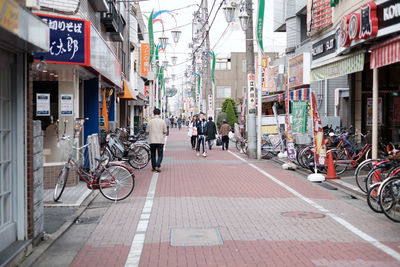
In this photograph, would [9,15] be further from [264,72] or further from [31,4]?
[264,72]

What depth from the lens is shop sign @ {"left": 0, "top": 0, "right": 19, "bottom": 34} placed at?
4.18 m

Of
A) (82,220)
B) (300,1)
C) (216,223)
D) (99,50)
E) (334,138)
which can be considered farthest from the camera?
(300,1)

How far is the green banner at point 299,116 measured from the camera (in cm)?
1639

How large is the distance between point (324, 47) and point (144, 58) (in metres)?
27.0

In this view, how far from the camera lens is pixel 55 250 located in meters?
6.48

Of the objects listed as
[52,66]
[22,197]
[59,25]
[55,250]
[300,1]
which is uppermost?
[300,1]

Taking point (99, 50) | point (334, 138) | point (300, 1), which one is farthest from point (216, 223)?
point (300, 1)

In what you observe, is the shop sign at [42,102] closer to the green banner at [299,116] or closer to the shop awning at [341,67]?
the shop awning at [341,67]

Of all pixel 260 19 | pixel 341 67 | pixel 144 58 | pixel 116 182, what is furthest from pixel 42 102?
pixel 144 58

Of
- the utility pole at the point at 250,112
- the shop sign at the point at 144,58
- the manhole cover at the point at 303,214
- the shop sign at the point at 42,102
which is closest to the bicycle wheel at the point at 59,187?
the shop sign at the point at 42,102

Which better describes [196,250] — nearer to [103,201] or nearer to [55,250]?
[55,250]

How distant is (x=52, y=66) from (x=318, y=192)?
737 centimetres

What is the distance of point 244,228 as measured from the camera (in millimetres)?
7598

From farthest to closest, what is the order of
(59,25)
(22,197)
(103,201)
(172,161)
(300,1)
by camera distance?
(300,1), (172,161), (59,25), (103,201), (22,197)
